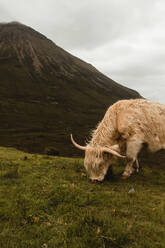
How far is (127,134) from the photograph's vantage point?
8.75m

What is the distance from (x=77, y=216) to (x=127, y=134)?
4.95 m

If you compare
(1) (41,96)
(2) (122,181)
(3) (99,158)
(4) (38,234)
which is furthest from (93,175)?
(1) (41,96)

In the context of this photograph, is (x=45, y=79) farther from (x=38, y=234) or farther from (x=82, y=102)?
(x=38, y=234)

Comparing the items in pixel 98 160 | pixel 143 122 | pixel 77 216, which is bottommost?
pixel 77 216

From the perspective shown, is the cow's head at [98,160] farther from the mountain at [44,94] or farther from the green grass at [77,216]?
the mountain at [44,94]

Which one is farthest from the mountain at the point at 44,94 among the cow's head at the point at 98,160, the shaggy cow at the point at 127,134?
the cow's head at the point at 98,160

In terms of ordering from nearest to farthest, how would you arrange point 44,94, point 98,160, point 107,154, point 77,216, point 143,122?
1. point 77,216
2. point 98,160
3. point 107,154
4. point 143,122
5. point 44,94

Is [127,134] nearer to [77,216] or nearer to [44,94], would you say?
[77,216]

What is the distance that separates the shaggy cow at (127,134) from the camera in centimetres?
813

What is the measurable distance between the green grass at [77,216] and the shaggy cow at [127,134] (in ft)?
3.94

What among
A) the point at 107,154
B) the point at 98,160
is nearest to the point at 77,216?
the point at 98,160

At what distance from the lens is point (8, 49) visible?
176000 millimetres

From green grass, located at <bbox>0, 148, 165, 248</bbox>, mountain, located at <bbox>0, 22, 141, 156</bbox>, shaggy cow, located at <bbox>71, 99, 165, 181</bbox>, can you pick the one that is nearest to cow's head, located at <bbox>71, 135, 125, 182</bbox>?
shaggy cow, located at <bbox>71, 99, 165, 181</bbox>

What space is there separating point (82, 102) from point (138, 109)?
101 metres
